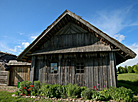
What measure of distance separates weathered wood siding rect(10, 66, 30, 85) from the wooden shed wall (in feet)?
15.3

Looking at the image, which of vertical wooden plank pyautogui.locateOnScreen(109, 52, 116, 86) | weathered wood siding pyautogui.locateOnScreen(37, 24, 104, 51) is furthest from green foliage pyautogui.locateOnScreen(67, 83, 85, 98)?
weathered wood siding pyautogui.locateOnScreen(37, 24, 104, 51)

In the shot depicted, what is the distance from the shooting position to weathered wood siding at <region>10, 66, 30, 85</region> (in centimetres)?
1402

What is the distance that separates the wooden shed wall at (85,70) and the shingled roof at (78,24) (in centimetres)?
87

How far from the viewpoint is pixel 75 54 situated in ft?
30.0

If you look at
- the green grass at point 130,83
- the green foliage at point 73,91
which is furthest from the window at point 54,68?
the green grass at point 130,83

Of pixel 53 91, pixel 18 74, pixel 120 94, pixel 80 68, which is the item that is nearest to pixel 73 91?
pixel 53 91

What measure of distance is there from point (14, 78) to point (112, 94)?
40.5 ft

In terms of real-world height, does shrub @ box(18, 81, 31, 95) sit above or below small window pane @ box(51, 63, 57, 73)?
below

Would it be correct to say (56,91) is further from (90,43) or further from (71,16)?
(71,16)

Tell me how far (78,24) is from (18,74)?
1030 centimetres

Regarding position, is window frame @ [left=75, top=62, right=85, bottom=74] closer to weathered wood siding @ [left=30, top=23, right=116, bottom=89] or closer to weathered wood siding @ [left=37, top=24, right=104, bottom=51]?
weathered wood siding @ [left=30, top=23, right=116, bottom=89]

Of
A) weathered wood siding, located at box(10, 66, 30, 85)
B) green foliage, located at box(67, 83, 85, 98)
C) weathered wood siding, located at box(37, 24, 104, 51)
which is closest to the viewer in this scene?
green foliage, located at box(67, 83, 85, 98)

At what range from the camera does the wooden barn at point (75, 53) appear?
27.0ft

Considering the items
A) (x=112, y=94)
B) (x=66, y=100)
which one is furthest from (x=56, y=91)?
(x=112, y=94)
